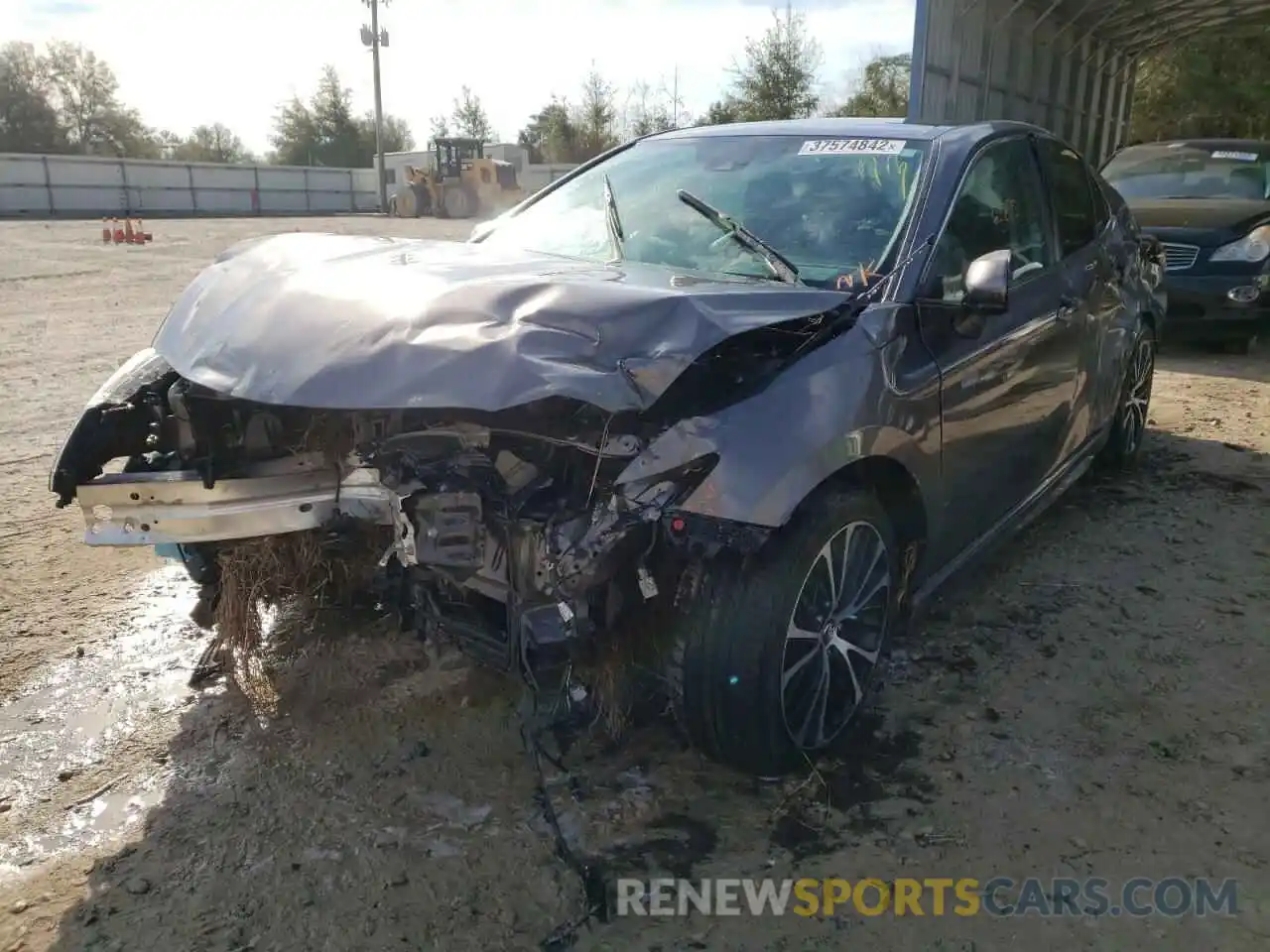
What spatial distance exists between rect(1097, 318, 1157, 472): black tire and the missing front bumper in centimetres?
380

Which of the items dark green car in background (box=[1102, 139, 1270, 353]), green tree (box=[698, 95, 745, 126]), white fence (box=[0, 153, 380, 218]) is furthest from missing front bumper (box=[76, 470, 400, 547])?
white fence (box=[0, 153, 380, 218])

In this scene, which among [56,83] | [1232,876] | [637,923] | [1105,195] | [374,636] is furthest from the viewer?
[56,83]

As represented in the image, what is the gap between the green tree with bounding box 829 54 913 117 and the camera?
29500 millimetres

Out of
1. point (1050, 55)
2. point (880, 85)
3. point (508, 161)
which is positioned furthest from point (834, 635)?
point (508, 161)

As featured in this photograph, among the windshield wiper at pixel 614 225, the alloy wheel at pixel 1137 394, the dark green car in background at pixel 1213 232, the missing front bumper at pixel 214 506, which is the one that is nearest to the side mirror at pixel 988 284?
the windshield wiper at pixel 614 225

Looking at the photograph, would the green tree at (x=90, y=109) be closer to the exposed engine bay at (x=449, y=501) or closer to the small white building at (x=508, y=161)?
the small white building at (x=508, y=161)

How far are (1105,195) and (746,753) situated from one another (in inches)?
142

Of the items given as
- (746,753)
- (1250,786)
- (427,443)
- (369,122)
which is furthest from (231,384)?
(369,122)

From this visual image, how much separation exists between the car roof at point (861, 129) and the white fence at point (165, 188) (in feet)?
125

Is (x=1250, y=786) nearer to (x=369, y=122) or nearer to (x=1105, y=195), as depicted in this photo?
(x=1105, y=195)

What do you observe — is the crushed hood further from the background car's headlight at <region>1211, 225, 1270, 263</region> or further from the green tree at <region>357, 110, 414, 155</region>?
the green tree at <region>357, 110, 414, 155</region>

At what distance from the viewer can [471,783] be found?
2.74 m

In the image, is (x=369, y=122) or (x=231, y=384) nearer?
(x=231, y=384)

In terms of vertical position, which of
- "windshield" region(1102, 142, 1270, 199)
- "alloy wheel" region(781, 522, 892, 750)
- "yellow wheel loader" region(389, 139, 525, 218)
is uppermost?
"yellow wheel loader" region(389, 139, 525, 218)
